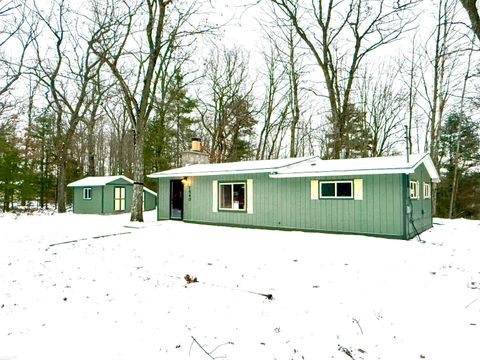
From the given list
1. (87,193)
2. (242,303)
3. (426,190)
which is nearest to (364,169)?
(426,190)

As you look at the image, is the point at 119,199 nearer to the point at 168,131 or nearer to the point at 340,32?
the point at 168,131

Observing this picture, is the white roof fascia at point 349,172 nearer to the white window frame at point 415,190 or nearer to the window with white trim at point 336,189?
the window with white trim at point 336,189

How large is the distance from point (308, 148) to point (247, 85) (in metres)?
8.38

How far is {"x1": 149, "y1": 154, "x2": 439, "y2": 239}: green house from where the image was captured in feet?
29.3

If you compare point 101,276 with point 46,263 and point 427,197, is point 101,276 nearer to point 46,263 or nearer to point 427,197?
point 46,263

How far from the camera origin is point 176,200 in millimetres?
14898

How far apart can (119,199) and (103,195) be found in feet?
3.96

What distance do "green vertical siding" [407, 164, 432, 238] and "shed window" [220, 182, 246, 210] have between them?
616 cm

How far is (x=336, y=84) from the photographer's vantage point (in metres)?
16.8

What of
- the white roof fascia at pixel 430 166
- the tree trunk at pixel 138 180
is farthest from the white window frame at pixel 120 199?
the white roof fascia at pixel 430 166

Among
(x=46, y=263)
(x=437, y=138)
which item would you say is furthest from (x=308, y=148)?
(x=46, y=263)

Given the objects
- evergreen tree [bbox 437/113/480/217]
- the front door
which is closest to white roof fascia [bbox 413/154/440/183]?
Result: evergreen tree [bbox 437/113/480/217]

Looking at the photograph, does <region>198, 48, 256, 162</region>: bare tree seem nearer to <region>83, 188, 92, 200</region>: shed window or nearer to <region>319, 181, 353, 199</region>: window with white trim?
<region>83, 188, 92, 200</region>: shed window

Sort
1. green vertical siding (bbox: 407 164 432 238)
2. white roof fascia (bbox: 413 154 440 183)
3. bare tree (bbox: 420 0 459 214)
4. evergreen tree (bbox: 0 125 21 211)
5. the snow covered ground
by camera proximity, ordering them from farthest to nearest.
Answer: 1. evergreen tree (bbox: 0 125 21 211)
2. bare tree (bbox: 420 0 459 214)
3. white roof fascia (bbox: 413 154 440 183)
4. green vertical siding (bbox: 407 164 432 238)
5. the snow covered ground
